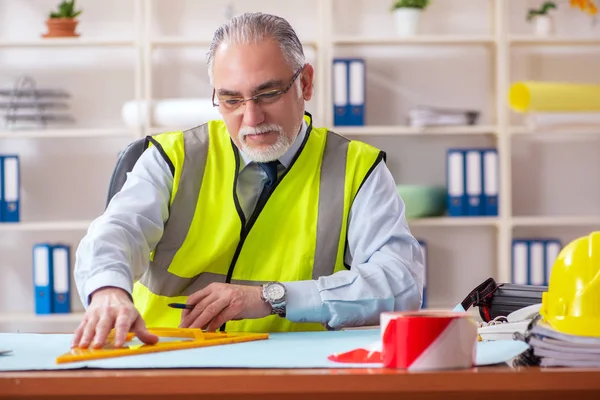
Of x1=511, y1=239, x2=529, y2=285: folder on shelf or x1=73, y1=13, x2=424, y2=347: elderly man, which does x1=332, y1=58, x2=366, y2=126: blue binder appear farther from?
x1=73, y1=13, x2=424, y2=347: elderly man

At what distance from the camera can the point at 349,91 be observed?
4004 mm

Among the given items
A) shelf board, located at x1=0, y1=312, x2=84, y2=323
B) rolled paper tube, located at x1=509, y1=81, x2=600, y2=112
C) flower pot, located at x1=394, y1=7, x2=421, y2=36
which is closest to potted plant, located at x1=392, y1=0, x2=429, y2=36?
flower pot, located at x1=394, y1=7, x2=421, y2=36

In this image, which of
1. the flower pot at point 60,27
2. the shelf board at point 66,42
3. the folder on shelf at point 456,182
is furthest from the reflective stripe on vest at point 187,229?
the flower pot at point 60,27

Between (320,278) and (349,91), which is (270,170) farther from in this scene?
(349,91)

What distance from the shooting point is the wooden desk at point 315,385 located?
1012 mm

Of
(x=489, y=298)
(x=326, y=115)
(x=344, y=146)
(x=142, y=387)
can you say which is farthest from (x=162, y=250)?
(x=326, y=115)

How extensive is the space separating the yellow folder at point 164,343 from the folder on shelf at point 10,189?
8.86ft

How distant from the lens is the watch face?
1653mm

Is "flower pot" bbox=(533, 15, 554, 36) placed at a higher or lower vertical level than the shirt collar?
higher

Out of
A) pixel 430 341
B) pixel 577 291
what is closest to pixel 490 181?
pixel 577 291

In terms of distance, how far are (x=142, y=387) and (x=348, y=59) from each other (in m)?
3.10

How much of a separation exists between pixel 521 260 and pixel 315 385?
3178mm

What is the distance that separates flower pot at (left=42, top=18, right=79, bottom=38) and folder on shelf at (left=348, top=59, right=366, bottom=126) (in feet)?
4.11

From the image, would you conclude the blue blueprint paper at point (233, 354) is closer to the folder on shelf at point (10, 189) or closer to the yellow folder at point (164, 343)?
the yellow folder at point (164, 343)
